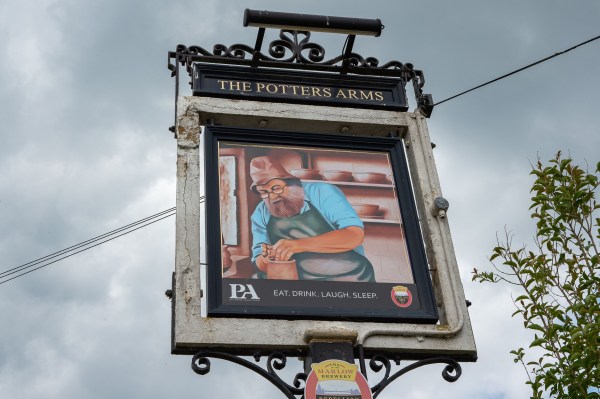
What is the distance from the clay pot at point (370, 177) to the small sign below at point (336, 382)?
2474mm

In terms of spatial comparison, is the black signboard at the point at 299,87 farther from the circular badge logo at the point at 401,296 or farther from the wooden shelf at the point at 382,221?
the circular badge logo at the point at 401,296

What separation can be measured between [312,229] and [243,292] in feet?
3.76

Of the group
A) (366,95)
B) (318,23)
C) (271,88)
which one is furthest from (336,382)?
(318,23)

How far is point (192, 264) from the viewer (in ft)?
30.4

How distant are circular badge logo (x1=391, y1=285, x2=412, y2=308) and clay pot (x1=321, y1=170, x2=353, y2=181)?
1483mm

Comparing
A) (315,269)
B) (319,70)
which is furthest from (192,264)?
(319,70)

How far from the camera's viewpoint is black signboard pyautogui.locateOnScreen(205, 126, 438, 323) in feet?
30.3

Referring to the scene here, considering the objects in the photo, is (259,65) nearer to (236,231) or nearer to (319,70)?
(319,70)

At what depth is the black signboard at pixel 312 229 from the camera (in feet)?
30.3

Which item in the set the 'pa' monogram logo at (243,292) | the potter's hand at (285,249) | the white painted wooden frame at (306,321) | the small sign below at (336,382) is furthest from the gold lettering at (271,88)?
the small sign below at (336,382)

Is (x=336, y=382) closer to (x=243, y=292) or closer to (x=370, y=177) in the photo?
(x=243, y=292)

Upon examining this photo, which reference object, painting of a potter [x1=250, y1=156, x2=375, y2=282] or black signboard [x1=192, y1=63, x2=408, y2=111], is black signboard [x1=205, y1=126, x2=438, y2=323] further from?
black signboard [x1=192, y1=63, x2=408, y2=111]

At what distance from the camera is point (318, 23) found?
11.5 metres

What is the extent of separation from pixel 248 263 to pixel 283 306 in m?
0.61
